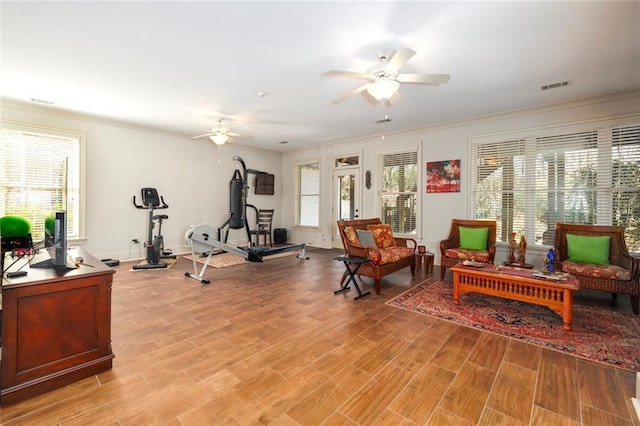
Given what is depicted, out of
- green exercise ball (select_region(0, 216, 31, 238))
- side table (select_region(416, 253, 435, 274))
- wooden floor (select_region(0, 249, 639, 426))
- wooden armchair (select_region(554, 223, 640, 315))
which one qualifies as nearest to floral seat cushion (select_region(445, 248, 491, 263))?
side table (select_region(416, 253, 435, 274))

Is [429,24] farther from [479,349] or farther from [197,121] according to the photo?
[197,121]

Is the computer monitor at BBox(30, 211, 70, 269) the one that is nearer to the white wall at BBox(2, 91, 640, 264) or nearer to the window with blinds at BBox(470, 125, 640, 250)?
the white wall at BBox(2, 91, 640, 264)

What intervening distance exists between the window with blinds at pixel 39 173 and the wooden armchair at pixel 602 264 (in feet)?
25.5

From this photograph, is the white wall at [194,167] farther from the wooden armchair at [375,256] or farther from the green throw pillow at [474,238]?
the wooden armchair at [375,256]

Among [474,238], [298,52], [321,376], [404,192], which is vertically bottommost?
[321,376]

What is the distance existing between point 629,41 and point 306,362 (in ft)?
13.9

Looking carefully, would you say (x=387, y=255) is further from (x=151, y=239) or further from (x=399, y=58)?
(x=151, y=239)

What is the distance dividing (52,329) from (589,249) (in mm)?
5574

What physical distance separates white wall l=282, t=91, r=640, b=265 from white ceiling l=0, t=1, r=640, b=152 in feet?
1.06

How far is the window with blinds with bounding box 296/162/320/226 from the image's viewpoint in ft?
26.2

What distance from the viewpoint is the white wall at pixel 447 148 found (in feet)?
14.0

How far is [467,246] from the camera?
15.5 feet

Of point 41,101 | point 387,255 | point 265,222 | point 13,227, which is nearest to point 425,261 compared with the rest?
point 387,255

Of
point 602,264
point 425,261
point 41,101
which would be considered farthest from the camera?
point 425,261
